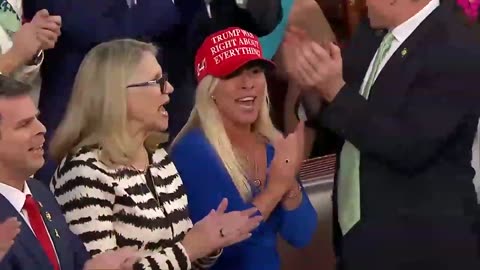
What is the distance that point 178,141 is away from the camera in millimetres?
2496

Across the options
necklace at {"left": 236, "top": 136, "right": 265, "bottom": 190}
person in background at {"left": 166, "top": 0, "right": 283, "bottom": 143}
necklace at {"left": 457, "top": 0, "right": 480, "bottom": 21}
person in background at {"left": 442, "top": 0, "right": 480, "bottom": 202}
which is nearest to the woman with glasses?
necklace at {"left": 236, "top": 136, "right": 265, "bottom": 190}

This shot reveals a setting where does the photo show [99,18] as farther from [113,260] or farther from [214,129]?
[113,260]

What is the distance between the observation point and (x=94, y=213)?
6.86 feet

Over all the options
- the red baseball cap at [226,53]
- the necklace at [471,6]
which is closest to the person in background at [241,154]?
the red baseball cap at [226,53]

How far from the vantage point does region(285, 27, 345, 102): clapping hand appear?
2.31 metres

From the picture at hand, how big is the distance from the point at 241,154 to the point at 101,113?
497 mm

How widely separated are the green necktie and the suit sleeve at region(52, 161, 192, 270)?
0.54 m

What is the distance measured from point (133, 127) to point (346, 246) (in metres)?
0.66

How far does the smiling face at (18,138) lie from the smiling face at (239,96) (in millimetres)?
708

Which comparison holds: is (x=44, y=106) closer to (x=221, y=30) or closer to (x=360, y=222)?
(x=221, y=30)

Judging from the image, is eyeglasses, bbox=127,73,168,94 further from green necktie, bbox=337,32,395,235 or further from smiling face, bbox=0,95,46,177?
green necktie, bbox=337,32,395,235

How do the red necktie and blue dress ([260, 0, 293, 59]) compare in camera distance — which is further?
blue dress ([260, 0, 293, 59])

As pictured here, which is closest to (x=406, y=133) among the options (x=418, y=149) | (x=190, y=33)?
(x=418, y=149)

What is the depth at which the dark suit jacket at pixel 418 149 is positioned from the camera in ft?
7.44
